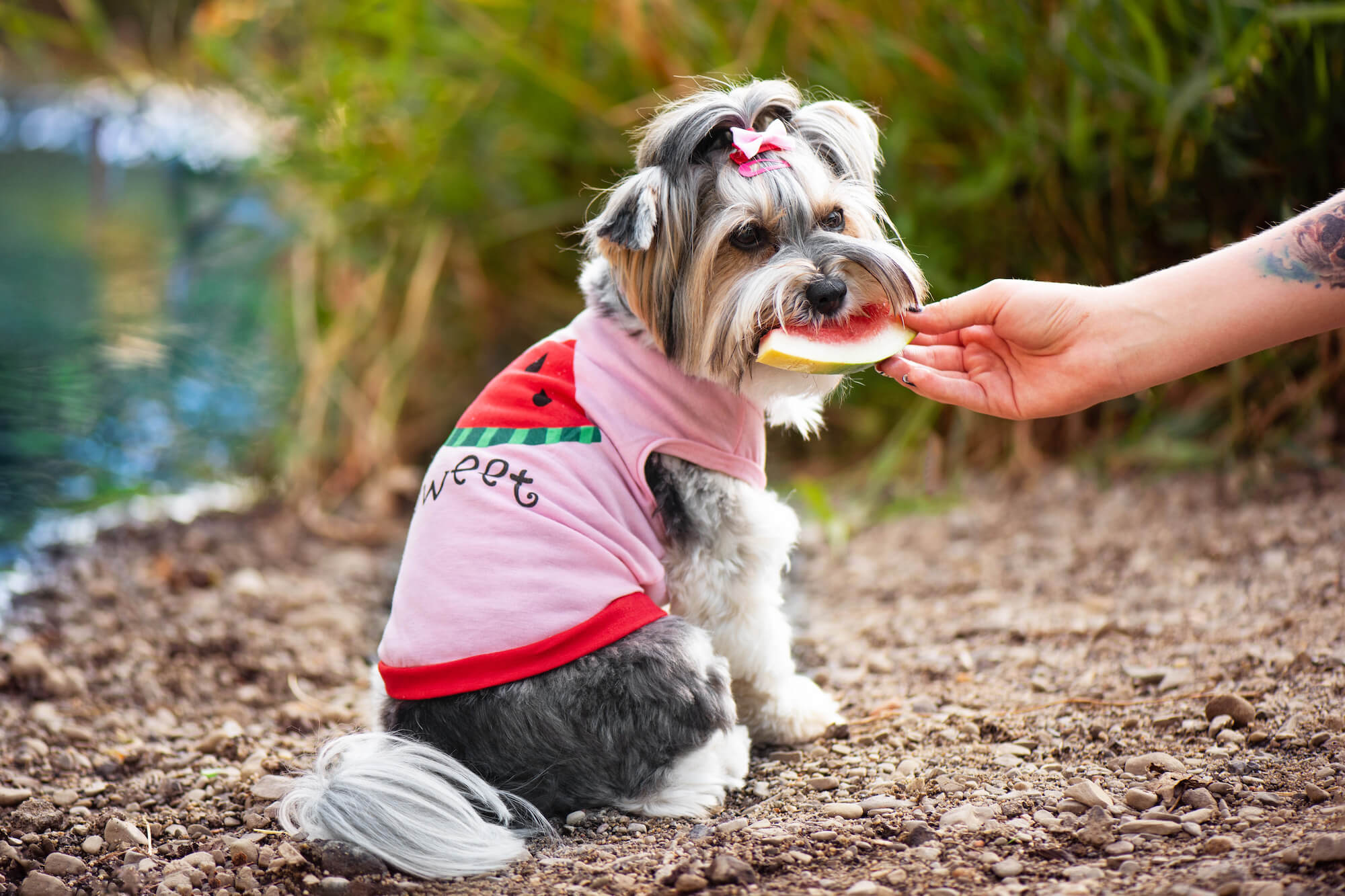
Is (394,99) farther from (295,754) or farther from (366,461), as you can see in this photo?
(295,754)

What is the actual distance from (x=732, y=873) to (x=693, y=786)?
485 mm

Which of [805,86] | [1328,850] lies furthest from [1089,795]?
[805,86]

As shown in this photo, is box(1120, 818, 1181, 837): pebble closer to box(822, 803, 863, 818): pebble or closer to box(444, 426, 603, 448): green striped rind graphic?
box(822, 803, 863, 818): pebble

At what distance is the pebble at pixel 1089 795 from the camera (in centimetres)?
241

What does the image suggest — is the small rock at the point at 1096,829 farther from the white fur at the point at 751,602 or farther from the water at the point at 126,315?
the water at the point at 126,315

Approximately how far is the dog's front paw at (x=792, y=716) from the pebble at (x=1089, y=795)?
32.7 inches

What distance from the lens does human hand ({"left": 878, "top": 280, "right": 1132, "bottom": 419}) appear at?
266 cm

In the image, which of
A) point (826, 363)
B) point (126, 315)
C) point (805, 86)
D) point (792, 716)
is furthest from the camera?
point (126, 315)

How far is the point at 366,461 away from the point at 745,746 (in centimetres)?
420

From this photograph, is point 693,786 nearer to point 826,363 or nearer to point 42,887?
point 826,363

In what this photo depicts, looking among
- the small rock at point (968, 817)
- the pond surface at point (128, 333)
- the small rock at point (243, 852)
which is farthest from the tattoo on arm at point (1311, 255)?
the pond surface at point (128, 333)

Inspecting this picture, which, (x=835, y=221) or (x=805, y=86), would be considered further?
(x=805, y=86)

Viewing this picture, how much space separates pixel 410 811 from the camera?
2.34 meters

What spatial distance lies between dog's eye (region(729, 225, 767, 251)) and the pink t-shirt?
0.39 m
